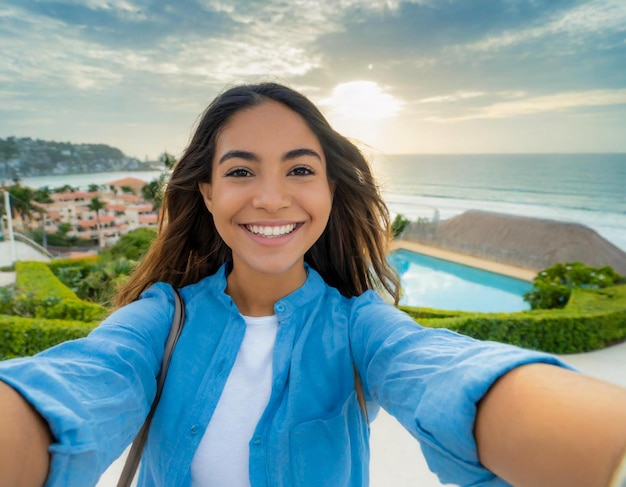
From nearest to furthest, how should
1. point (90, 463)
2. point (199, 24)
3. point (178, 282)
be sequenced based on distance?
1. point (90, 463)
2. point (178, 282)
3. point (199, 24)

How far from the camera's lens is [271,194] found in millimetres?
1210

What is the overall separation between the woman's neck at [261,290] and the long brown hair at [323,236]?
235 mm

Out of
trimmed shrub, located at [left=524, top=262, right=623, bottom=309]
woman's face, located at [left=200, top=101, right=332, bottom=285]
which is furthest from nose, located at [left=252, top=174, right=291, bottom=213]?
trimmed shrub, located at [left=524, top=262, right=623, bottom=309]

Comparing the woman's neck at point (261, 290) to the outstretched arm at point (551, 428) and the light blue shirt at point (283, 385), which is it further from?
the outstretched arm at point (551, 428)

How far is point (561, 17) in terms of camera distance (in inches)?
1684

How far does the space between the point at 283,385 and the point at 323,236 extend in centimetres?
68

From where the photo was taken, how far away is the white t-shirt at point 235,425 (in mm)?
1054

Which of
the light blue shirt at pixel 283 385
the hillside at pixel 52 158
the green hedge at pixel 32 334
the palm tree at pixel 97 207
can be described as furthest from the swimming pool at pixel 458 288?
the hillside at pixel 52 158

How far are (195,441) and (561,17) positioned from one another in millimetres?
54676

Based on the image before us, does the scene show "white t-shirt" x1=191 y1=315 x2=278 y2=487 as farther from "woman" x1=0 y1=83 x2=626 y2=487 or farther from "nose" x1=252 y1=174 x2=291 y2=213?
"nose" x1=252 y1=174 x2=291 y2=213

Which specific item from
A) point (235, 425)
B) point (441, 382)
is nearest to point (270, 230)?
point (235, 425)

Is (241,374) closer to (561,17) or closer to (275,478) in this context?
(275,478)

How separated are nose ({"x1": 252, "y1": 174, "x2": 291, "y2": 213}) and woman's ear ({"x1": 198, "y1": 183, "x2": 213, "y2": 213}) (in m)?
0.28

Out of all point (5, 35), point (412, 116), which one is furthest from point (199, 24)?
point (412, 116)
